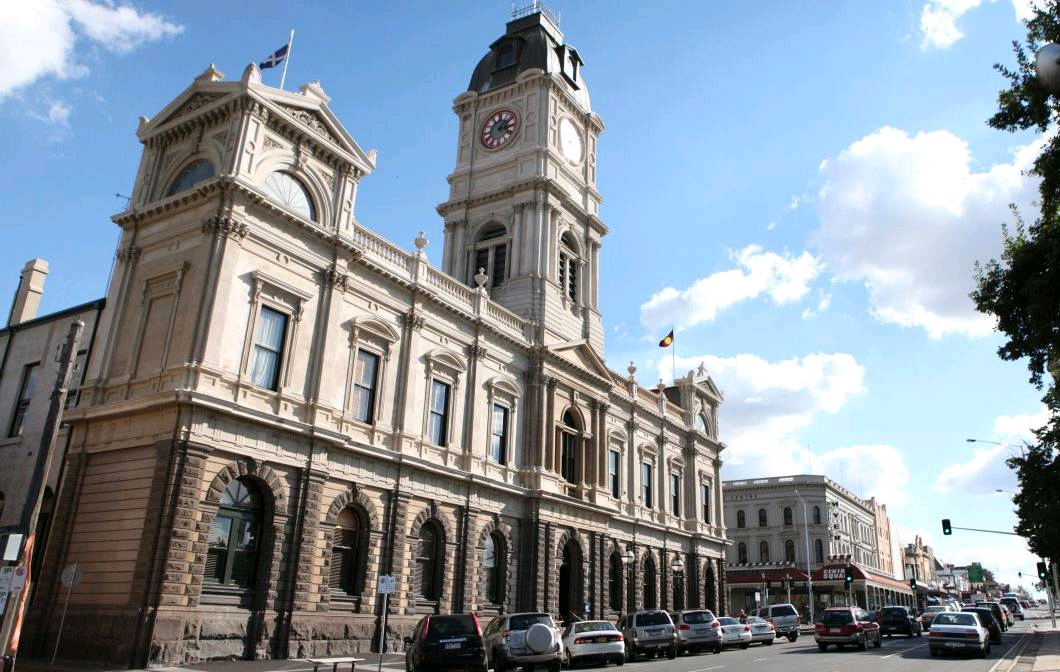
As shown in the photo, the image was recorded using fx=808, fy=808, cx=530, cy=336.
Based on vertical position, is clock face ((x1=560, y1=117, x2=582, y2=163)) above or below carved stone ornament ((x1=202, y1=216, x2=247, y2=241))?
above

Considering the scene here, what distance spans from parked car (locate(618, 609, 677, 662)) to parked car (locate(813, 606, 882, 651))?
265 inches

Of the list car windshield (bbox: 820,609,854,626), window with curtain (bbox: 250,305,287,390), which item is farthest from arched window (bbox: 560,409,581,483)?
window with curtain (bbox: 250,305,287,390)

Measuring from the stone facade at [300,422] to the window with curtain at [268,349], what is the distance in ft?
0.24

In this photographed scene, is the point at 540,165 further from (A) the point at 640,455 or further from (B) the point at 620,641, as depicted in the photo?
(B) the point at 620,641

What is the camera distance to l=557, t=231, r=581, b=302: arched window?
1781 inches

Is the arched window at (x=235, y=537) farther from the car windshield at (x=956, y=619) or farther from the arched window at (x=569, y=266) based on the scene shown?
the car windshield at (x=956, y=619)

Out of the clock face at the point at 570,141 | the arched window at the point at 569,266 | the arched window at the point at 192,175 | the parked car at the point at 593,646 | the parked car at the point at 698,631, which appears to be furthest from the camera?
the clock face at the point at 570,141

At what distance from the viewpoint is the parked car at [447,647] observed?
746 inches

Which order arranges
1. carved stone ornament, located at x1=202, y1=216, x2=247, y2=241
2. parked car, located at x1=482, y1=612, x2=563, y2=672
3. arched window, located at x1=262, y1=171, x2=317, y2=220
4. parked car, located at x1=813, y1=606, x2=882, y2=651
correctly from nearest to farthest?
parked car, located at x1=482, y1=612, x2=563, y2=672, carved stone ornament, located at x1=202, y1=216, x2=247, y2=241, arched window, located at x1=262, y1=171, x2=317, y2=220, parked car, located at x1=813, y1=606, x2=882, y2=651

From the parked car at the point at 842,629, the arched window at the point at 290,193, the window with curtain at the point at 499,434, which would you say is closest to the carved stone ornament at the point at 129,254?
the arched window at the point at 290,193

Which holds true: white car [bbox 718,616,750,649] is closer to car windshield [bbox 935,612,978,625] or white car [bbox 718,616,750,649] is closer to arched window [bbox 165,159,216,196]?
car windshield [bbox 935,612,978,625]

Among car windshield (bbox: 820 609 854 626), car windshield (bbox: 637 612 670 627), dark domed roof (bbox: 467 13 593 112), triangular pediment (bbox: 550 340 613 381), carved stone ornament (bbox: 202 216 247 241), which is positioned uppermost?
dark domed roof (bbox: 467 13 593 112)

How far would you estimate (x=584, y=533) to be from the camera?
135 ft

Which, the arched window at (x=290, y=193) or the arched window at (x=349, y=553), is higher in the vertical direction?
the arched window at (x=290, y=193)
